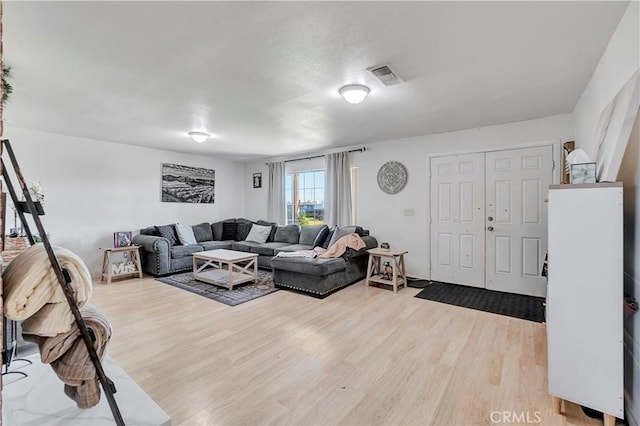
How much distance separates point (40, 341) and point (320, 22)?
2.01m

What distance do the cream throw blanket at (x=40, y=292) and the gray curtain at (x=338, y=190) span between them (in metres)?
4.56

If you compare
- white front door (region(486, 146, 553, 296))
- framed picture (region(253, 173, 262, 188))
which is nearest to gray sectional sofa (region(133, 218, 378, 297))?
framed picture (region(253, 173, 262, 188))

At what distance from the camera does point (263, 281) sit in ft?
15.0

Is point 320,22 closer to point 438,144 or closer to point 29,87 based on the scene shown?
point 29,87

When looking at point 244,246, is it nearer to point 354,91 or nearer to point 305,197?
point 305,197

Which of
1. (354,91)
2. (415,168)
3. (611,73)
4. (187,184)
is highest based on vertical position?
(354,91)

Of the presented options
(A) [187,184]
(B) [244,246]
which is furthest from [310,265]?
(A) [187,184]

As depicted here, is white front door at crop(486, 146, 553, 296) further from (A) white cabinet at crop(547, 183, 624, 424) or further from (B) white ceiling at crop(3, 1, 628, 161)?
(A) white cabinet at crop(547, 183, 624, 424)

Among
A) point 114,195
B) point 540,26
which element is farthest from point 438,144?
point 114,195

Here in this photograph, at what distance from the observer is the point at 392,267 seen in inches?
169

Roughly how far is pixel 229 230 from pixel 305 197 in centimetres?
180

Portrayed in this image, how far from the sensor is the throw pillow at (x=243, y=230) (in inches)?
251

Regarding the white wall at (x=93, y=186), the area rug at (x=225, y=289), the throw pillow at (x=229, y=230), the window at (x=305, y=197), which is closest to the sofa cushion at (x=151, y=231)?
the white wall at (x=93, y=186)

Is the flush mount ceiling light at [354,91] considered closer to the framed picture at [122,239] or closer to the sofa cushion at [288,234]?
the sofa cushion at [288,234]
